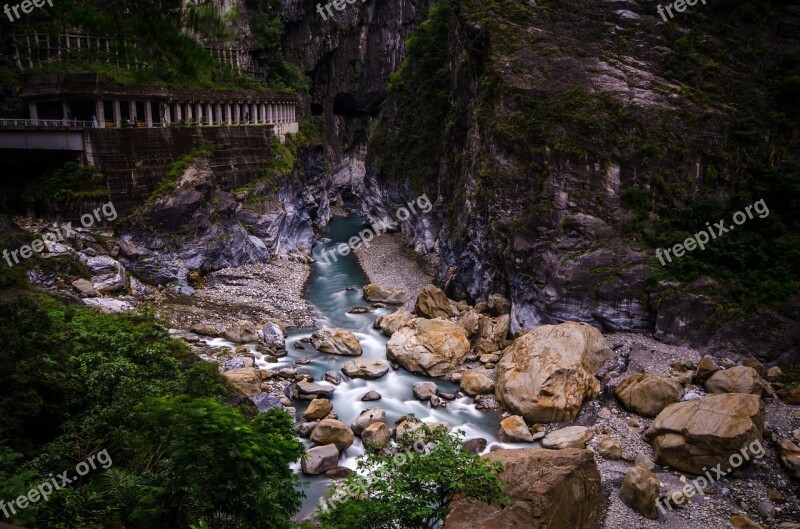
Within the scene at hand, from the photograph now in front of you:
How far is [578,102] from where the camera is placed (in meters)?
23.2

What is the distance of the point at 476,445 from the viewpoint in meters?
16.1

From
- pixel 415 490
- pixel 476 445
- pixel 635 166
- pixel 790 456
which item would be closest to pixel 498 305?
pixel 635 166

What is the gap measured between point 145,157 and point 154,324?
14158 mm

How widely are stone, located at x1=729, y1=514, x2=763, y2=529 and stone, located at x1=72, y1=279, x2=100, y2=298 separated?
23.3m

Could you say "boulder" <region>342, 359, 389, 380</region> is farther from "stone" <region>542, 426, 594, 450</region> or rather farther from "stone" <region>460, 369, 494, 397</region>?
"stone" <region>542, 426, 594, 450</region>

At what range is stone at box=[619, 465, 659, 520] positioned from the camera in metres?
12.9

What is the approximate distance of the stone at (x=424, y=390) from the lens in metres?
18.8

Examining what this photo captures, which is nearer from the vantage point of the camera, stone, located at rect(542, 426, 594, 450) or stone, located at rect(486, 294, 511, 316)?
stone, located at rect(542, 426, 594, 450)

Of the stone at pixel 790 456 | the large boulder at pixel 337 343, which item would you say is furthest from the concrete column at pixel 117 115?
the stone at pixel 790 456

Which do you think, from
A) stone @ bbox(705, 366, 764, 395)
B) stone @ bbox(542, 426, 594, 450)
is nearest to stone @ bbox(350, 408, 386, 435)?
stone @ bbox(542, 426, 594, 450)

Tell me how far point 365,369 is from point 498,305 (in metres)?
7.48

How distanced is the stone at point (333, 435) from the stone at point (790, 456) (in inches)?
474

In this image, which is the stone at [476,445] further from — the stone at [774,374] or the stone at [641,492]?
the stone at [774,374]

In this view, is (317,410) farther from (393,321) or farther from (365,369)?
(393,321)
